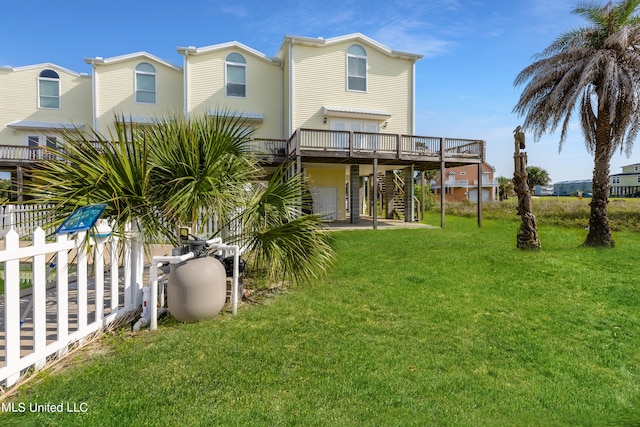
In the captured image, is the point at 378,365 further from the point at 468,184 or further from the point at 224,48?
the point at 468,184

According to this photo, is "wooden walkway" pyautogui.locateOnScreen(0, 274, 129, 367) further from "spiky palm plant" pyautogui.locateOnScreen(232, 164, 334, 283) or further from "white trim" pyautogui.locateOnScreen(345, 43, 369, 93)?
"white trim" pyautogui.locateOnScreen(345, 43, 369, 93)

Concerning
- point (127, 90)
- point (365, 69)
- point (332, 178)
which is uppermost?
point (365, 69)

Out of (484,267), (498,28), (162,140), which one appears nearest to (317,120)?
(498,28)

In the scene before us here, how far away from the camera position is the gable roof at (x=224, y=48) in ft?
53.5

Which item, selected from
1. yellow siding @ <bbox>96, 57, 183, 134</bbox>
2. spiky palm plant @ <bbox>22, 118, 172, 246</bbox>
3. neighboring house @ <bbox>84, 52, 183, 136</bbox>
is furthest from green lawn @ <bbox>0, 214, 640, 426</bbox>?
yellow siding @ <bbox>96, 57, 183, 134</bbox>

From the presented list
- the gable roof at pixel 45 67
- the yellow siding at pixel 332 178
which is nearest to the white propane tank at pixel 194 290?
the yellow siding at pixel 332 178

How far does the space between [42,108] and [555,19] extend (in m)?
23.5

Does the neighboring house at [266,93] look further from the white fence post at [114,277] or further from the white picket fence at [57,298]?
the white fence post at [114,277]

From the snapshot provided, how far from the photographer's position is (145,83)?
17422mm

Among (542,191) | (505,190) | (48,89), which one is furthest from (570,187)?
(48,89)

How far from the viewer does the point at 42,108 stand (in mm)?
17547

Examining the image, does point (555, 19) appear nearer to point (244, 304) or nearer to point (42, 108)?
point (244, 304)

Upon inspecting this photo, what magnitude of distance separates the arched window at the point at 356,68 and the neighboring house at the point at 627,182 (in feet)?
258

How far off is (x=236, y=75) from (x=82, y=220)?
53.4 feet
